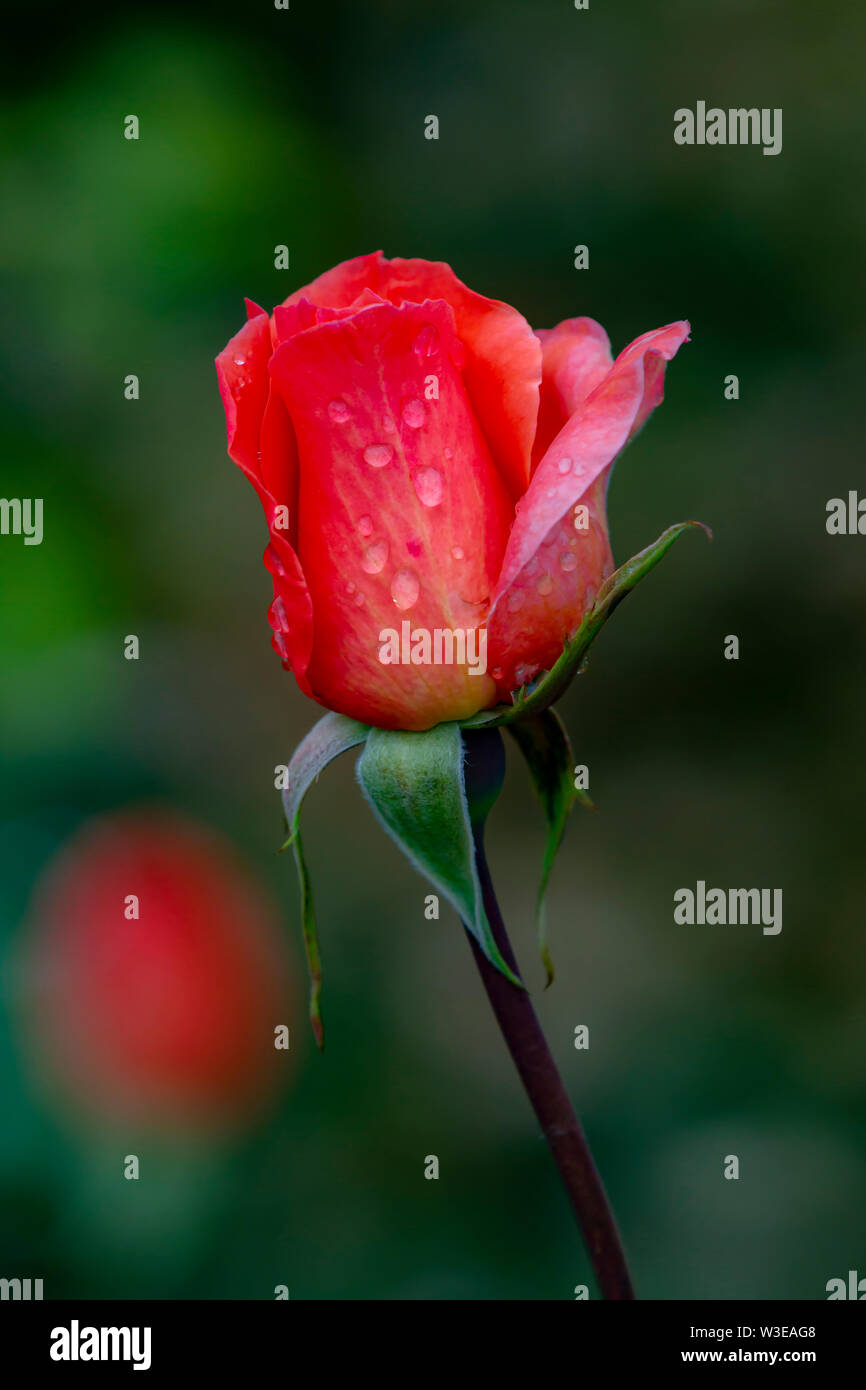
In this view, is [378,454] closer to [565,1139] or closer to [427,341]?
[427,341]

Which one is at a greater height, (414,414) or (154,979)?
(414,414)

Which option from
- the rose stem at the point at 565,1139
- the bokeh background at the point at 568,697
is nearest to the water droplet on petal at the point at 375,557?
the rose stem at the point at 565,1139

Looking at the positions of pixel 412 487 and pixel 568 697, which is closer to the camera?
pixel 412 487

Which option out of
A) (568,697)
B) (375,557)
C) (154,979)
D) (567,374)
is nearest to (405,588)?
(375,557)

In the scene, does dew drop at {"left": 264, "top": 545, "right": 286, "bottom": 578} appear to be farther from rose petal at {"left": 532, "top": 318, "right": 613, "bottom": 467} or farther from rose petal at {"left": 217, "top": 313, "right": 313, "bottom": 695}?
rose petal at {"left": 532, "top": 318, "right": 613, "bottom": 467}

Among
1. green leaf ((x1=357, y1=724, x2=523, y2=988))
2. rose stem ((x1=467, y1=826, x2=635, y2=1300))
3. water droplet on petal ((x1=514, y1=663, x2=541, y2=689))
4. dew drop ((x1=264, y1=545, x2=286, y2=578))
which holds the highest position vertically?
dew drop ((x1=264, y1=545, x2=286, y2=578))

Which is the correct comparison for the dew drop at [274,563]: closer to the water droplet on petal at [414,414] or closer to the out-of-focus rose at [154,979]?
the water droplet on petal at [414,414]

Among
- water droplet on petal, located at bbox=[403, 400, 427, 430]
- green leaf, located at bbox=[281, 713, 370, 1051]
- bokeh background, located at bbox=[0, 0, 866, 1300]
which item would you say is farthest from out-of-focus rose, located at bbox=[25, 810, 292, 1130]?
water droplet on petal, located at bbox=[403, 400, 427, 430]
